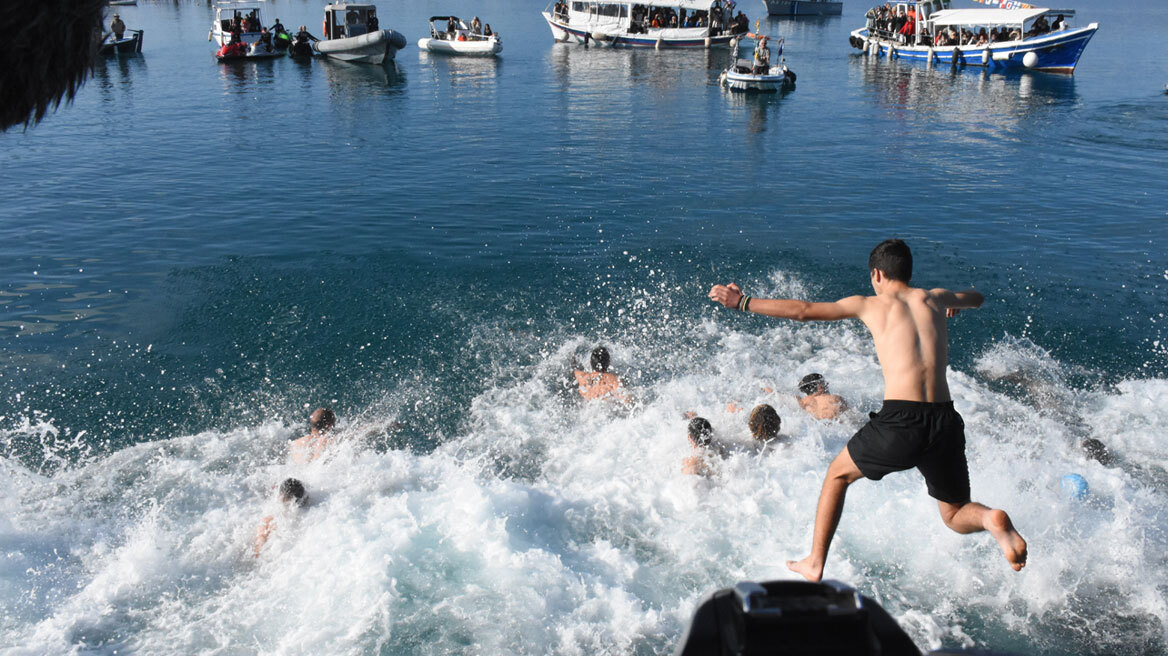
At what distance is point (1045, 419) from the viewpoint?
10.0 meters

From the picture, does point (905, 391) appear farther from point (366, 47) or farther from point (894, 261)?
point (366, 47)

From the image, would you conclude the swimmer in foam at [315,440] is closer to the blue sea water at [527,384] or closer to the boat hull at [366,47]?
the blue sea water at [527,384]

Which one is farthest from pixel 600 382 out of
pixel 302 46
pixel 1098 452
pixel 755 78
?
pixel 302 46

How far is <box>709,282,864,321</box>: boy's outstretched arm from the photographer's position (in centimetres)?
545

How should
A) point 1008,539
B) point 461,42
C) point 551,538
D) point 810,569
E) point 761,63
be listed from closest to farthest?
1. point 1008,539
2. point 810,569
3. point 551,538
4. point 761,63
5. point 461,42

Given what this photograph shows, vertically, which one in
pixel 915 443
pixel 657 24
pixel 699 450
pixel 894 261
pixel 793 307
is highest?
pixel 657 24

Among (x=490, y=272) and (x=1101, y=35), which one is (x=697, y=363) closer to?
(x=490, y=272)

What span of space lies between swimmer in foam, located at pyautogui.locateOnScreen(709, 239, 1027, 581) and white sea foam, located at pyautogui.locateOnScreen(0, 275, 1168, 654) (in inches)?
76.1

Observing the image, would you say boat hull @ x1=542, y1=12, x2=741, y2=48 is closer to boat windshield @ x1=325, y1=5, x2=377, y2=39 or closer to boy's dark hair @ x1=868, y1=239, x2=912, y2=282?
boat windshield @ x1=325, y1=5, x2=377, y2=39

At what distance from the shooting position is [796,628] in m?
2.44

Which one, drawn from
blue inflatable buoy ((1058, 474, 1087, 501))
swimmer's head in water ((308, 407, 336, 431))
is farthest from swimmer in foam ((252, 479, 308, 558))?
blue inflatable buoy ((1058, 474, 1087, 501))

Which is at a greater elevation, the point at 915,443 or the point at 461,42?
the point at 461,42

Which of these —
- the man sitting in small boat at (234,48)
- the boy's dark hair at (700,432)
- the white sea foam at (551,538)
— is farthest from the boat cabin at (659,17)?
the boy's dark hair at (700,432)

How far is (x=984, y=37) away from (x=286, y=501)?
48.2m
